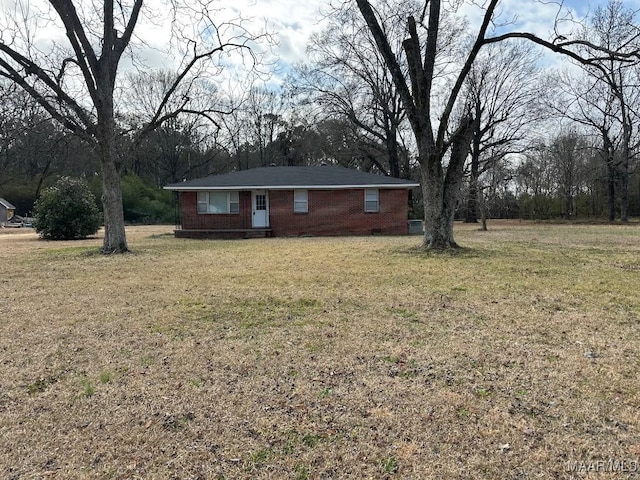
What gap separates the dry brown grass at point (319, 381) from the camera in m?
2.41

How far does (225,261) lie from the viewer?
1043 cm

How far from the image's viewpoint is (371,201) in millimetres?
20938

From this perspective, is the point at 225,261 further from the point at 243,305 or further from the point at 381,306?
the point at 381,306

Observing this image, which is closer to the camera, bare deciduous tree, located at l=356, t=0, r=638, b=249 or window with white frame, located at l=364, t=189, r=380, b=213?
bare deciduous tree, located at l=356, t=0, r=638, b=249

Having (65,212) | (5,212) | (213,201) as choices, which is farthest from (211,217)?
(5,212)

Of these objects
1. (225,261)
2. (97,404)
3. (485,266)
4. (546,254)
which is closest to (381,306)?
(97,404)

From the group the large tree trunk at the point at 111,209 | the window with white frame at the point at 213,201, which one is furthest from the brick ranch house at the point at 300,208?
the large tree trunk at the point at 111,209

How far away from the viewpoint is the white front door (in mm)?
21125

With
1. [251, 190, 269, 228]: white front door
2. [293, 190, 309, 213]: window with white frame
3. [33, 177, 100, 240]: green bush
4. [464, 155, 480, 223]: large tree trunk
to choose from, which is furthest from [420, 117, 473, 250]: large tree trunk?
[464, 155, 480, 223]: large tree trunk

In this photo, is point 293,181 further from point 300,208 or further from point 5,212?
point 5,212

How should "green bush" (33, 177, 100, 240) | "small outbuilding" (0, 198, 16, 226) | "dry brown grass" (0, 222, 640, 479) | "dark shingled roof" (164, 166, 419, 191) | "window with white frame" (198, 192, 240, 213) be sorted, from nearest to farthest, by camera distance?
"dry brown grass" (0, 222, 640, 479)
"green bush" (33, 177, 100, 240)
"dark shingled roof" (164, 166, 419, 191)
"window with white frame" (198, 192, 240, 213)
"small outbuilding" (0, 198, 16, 226)

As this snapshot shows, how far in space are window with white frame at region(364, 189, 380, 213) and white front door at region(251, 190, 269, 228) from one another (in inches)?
185

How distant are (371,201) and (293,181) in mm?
3797

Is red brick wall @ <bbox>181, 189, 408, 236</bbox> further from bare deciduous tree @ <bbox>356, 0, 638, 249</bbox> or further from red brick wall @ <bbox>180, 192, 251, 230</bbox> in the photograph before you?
bare deciduous tree @ <bbox>356, 0, 638, 249</bbox>
